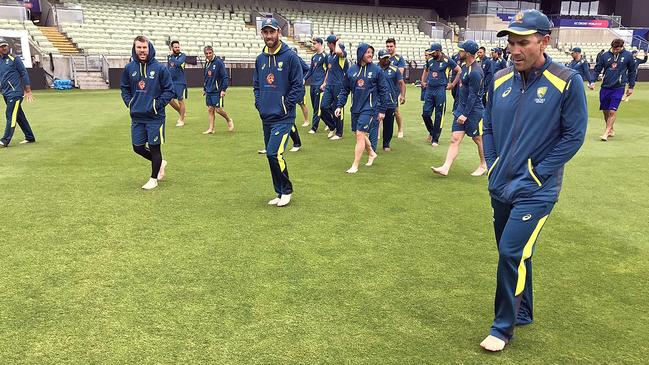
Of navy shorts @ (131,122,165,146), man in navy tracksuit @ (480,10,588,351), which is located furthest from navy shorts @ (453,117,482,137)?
man in navy tracksuit @ (480,10,588,351)

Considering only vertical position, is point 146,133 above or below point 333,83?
below

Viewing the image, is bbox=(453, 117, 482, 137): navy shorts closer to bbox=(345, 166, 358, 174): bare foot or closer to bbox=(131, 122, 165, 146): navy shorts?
bbox=(345, 166, 358, 174): bare foot

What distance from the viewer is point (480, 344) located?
332 centimetres

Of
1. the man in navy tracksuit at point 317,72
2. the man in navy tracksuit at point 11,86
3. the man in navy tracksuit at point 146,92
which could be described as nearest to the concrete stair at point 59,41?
the man in navy tracksuit at point 11,86

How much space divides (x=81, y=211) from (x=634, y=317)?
5793 millimetres

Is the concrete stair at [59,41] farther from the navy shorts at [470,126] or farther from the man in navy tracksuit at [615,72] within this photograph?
the man in navy tracksuit at [615,72]

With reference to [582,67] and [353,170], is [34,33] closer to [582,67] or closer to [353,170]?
[353,170]

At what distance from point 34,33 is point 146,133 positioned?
2375 centimetres

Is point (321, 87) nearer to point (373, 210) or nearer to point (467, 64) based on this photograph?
point (467, 64)

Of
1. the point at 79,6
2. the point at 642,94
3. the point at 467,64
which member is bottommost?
the point at 642,94

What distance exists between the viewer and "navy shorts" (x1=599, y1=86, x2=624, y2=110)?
11172 mm

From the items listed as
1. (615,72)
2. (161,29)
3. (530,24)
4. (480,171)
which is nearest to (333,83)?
(480,171)

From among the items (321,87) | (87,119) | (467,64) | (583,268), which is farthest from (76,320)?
(87,119)

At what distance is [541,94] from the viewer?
2.94 metres
